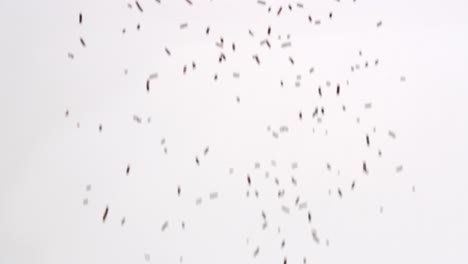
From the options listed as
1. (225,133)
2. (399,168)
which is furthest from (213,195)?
(399,168)

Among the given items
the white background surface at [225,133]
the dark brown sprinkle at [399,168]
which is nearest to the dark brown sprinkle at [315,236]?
the white background surface at [225,133]

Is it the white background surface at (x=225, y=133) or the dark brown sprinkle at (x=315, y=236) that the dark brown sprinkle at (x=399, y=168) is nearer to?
the white background surface at (x=225, y=133)

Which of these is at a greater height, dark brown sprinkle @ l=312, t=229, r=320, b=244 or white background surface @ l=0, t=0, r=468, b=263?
white background surface @ l=0, t=0, r=468, b=263

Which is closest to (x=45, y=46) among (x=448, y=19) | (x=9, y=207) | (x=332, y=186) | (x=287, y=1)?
(x=9, y=207)

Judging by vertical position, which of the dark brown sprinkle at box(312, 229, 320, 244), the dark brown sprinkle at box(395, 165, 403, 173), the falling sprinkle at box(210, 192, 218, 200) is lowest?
the dark brown sprinkle at box(312, 229, 320, 244)

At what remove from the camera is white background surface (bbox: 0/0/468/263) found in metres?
0.72

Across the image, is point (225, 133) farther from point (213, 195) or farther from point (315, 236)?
point (315, 236)

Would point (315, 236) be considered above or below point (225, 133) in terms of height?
below

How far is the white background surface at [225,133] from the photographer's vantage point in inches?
28.2

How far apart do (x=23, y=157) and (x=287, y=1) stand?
433mm

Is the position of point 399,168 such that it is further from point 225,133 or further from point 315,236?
point 225,133

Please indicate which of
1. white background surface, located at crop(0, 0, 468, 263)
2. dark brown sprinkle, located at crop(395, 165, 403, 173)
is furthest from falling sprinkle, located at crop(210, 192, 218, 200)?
dark brown sprinkle, located at crop(395, 165, 403, 173)

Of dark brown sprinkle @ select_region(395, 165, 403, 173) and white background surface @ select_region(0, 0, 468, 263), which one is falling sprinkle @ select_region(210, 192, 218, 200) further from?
dark brown sprinkle @ select_region(395, 165, 403, 173)

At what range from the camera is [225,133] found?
739 millimetres
